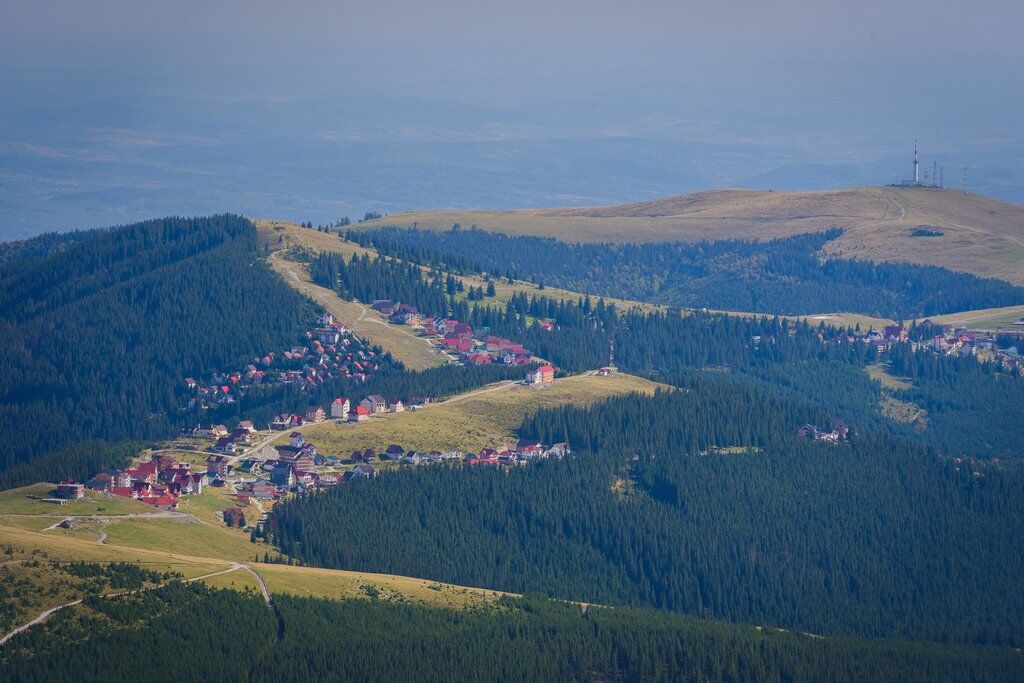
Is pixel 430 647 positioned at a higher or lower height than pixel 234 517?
lower

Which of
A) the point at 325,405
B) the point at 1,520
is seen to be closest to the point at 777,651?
the point at 1,520

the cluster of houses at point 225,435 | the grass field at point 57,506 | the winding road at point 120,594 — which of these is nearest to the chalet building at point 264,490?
the cluster of houses at point 225,435

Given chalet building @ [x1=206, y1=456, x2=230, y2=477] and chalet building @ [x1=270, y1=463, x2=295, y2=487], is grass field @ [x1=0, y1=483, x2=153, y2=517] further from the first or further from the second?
chalet building @ [x1=270, y1=463, x2=295, y2=487]

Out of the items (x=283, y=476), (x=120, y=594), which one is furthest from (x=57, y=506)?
(x=283, y=476)

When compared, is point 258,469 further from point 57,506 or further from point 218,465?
point 57,506

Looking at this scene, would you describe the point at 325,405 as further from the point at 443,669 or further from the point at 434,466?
the point at 443,669

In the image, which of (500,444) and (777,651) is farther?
(500,444)
